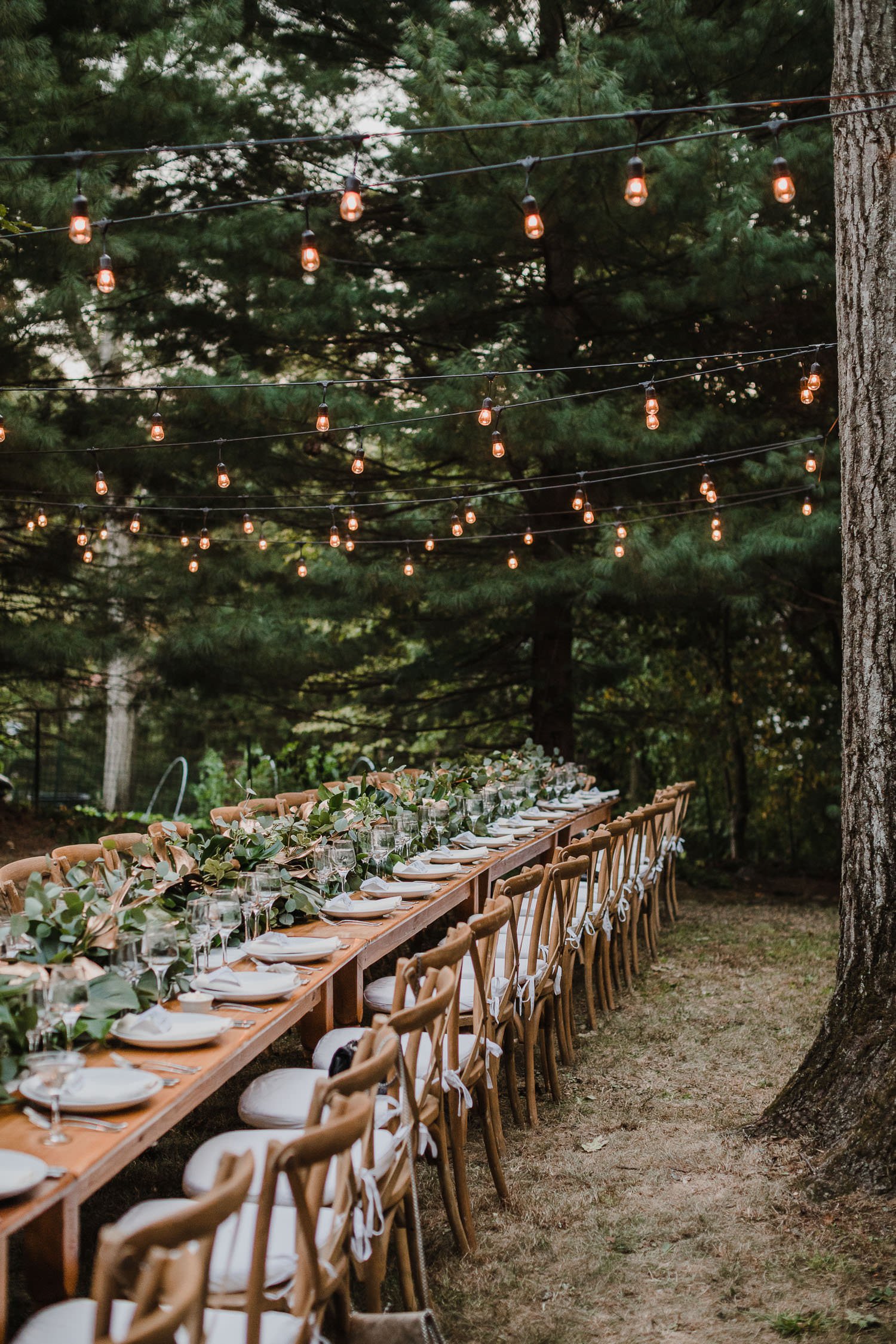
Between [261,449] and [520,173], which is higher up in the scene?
[520,173]

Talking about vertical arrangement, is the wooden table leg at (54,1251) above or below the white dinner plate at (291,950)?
below

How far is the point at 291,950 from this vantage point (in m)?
3.19

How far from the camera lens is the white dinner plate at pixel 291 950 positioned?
10.4ft

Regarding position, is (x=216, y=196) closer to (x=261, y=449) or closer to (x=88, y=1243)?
(x=261, y=449)

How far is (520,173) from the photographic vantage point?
7402mm

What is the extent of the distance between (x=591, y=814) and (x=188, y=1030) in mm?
5338

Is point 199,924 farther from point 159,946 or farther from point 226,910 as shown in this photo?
point 159,946

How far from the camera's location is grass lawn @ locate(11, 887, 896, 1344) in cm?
276

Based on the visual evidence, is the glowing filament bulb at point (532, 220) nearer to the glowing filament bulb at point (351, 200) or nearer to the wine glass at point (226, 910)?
the glowing filament bulb at point (351, 200)

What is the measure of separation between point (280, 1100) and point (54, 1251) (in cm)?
102

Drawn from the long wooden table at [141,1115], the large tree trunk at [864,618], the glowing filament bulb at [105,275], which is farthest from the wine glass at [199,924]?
the glowing filament bulb at [105,275]

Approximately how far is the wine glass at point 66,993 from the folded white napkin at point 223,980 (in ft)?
2.21

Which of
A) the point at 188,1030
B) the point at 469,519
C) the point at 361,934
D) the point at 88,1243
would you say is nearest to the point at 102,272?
the point at 361,934

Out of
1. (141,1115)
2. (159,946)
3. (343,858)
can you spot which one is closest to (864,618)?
(343,858)
